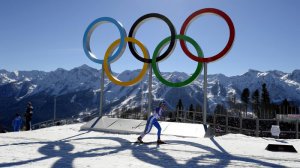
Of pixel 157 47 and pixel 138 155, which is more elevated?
pixel 157 47

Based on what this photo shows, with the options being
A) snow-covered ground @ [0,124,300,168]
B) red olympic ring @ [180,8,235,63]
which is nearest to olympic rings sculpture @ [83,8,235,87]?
red olympic ring @ [180,8,235,63]

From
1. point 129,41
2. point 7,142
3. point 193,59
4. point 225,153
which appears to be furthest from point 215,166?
point 129,41

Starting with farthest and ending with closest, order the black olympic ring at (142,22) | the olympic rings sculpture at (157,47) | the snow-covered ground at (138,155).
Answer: the black olympic ring at (142,22)
the olympic rings sculpture at (157,47)
the snow-covered ground at (138,155)

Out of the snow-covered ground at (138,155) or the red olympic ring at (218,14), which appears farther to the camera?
the red olympic ring at (218,14)

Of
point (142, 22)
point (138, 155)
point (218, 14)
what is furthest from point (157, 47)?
point (138, 155)

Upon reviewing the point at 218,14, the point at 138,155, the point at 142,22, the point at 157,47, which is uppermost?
the point at 142,22

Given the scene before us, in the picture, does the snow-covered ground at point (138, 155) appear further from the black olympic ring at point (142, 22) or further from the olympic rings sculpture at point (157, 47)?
the black olympic ring at point (142, 22)

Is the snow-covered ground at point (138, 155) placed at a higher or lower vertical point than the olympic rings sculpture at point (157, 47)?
lower

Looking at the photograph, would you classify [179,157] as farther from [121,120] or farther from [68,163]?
[121,120]

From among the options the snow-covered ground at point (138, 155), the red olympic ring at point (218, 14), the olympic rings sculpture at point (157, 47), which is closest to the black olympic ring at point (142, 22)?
the olympic rings sculpture at point (157, 47)

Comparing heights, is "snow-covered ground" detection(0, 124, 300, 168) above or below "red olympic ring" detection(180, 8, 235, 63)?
below

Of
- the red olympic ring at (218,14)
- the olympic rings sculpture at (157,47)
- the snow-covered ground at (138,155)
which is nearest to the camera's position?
the snow-covered ground at (138,155)

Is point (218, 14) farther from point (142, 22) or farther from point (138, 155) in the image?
point (138, 155)

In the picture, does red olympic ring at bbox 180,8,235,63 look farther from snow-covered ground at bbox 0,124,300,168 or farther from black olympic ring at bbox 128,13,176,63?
snow-covered ground at bbox 0,124,300,168
